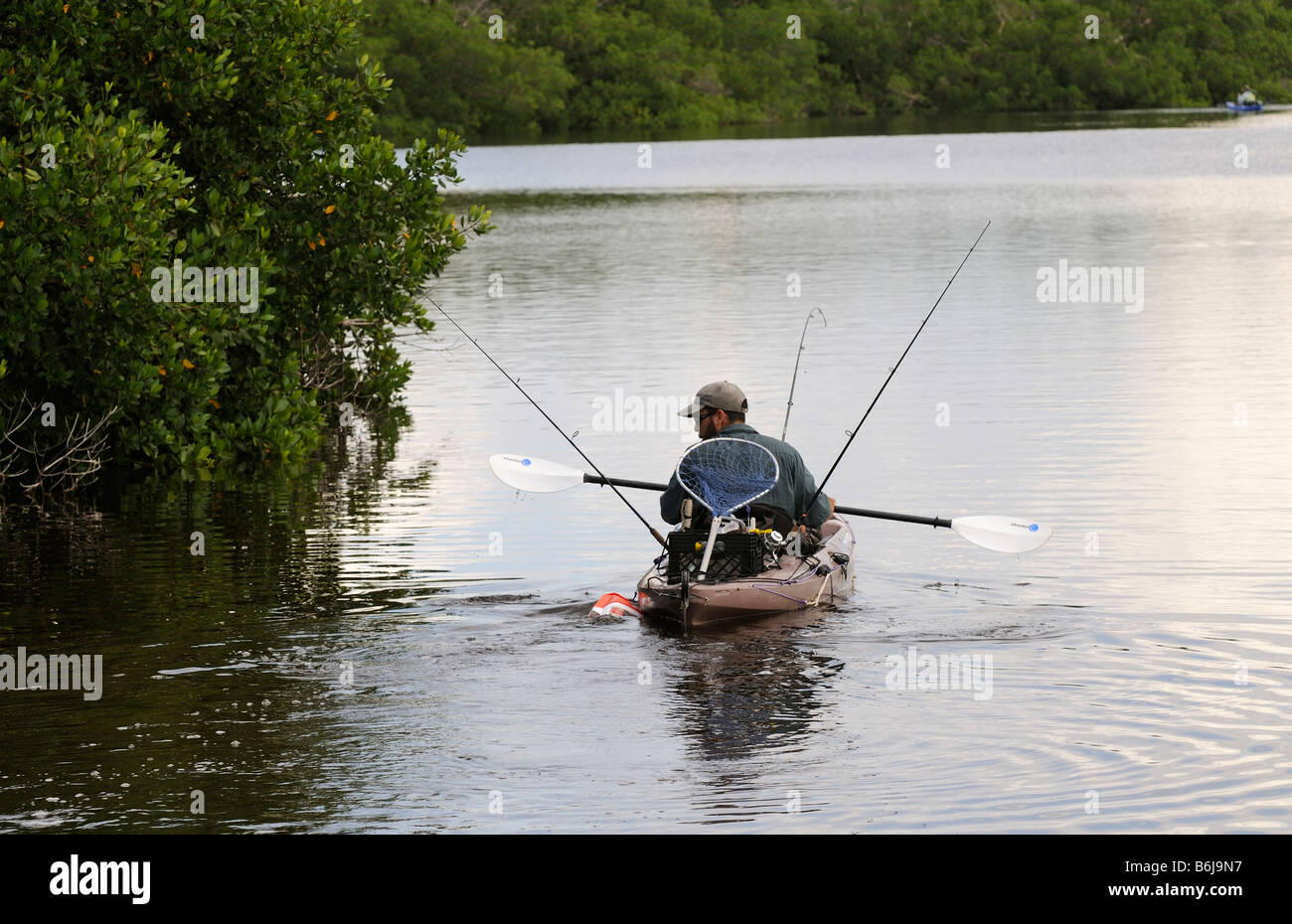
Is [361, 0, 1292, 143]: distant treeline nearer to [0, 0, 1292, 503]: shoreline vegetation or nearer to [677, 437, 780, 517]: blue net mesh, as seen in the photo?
[0, 0, 1292, 503]: shoreline vegetation

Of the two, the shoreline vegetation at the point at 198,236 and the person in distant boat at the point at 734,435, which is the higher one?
the shoreline vegetation at the point at 198,236

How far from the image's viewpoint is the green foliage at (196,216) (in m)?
19.0

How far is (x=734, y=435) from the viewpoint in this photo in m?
14.2

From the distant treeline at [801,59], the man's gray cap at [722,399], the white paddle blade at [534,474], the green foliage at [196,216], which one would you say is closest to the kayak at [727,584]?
the man's gray cap at [722,399]

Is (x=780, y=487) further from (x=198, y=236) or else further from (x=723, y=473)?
(x=198, y=236)

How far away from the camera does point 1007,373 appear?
89.9 ft

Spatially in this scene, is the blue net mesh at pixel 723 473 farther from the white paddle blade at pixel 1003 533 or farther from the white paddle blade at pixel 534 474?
the white paddle blade at pixel 534 474

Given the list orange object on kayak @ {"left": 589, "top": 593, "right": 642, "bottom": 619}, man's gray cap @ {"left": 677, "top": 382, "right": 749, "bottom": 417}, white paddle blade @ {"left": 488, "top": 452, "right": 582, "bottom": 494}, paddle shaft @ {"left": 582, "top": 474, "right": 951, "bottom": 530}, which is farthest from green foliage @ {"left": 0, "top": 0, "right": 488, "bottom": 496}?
man's gray cap @ {"left": 677, "top": 382, "right": 749, "bottom": 417}

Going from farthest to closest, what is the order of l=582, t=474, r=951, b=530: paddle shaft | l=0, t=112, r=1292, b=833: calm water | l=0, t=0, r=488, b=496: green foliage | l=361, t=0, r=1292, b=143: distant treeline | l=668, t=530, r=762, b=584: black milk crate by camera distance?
l=361, t=0, r=1292, b=143: distant treeline, l=0, t=0, r=488, b=496: green foliage, l=582, t=474, r=951, b=530: paddle shaft, l=668, t=530, r=762, b=584: black milk crate, l=0, t=112, r=1292, b=833: calm water

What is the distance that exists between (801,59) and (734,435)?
149599 mm

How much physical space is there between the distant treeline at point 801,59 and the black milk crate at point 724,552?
115034mm

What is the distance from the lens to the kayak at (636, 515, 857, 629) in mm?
13836

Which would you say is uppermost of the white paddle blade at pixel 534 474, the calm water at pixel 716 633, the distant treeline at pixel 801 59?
the distant treeline at pixel 801 59

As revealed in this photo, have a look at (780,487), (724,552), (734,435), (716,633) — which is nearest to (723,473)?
(734,435)
